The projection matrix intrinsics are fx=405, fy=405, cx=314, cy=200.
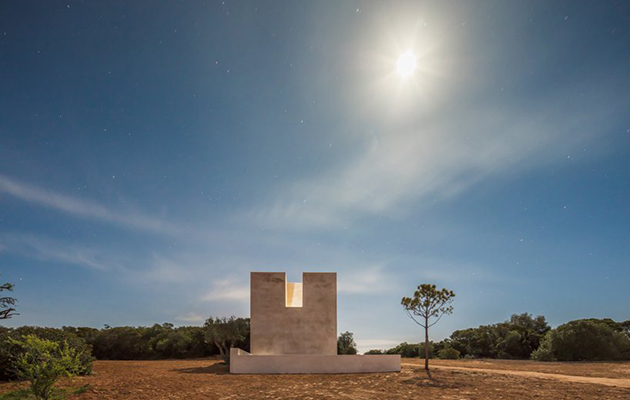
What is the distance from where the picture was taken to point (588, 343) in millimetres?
27953

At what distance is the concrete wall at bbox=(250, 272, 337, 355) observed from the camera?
72.2 ft

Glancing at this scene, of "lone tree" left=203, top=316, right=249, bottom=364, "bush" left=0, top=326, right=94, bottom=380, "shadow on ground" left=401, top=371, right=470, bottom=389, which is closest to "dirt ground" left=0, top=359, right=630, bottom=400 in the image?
"shadow on ground" left=401, top=371, right=470, bottom=389

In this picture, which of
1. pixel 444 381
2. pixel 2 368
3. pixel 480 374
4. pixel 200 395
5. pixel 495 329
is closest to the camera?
pixel 200 395

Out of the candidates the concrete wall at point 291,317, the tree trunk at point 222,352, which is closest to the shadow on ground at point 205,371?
the concrete wall at point 291,317

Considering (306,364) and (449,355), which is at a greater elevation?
(306,364)

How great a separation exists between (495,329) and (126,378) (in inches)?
1359

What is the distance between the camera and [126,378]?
1639cm

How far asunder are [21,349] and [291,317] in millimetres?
12140

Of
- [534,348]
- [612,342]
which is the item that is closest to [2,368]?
[612,342]

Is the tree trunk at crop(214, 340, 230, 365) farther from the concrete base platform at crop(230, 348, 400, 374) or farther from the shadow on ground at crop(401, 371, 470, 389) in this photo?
the shadow on ground at crop(401, 371, 470, 389)

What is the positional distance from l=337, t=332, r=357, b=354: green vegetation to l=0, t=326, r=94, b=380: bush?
18.7m

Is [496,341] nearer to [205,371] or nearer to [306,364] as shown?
[306,364]

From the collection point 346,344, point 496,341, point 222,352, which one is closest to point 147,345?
point 222,352

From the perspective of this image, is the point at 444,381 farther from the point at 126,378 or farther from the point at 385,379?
the point at 126,378
